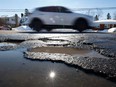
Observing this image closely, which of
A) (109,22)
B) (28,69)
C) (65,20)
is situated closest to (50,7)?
(65,20)

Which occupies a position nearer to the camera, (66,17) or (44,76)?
(44,76)

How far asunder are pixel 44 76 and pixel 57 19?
32.2 ft

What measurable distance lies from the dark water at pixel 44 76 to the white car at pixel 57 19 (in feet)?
29.2

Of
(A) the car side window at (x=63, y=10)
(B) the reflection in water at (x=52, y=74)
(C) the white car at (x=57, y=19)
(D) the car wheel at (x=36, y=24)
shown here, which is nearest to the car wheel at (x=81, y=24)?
(C) the white car at (x=57, y=19)

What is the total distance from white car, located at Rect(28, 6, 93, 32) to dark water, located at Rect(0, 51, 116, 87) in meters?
8.89

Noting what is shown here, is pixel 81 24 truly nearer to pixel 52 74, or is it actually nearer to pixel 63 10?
pixel 63 10

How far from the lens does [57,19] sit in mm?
12328

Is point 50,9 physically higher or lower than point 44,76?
higher

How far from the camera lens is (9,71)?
9.57ft

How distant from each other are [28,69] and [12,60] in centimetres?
76

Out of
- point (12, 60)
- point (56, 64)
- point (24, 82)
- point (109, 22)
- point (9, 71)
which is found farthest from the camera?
point (109, 22)

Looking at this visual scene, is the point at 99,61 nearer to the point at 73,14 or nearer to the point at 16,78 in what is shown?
the point at 16,78

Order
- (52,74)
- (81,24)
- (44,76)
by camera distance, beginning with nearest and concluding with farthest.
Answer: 1. (44,76)
2. (52,74)
3. (81,24)

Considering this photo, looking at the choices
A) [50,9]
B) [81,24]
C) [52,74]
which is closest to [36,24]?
[50,9]
